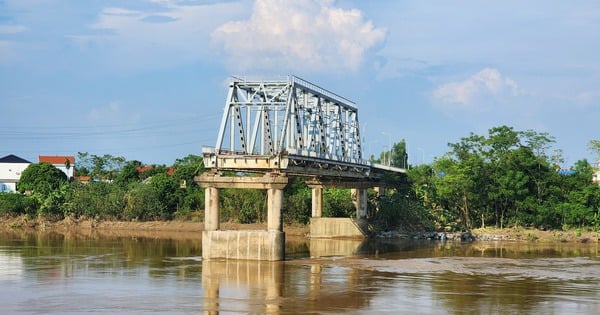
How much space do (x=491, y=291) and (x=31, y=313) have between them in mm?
27097

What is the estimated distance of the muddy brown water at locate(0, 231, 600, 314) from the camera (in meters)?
44.7

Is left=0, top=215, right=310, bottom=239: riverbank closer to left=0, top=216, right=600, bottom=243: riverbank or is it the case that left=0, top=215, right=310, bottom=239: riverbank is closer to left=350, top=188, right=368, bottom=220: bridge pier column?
left=0, top=216, right=600, bottom=243: riverbank

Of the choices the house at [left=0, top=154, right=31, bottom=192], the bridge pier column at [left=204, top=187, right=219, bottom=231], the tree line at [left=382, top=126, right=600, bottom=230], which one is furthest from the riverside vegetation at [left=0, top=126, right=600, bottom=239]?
the house at [left=0, top=154, right=31, bottom=192]

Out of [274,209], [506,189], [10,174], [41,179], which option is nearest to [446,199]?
[506,189]

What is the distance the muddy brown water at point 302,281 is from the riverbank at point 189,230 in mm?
15681

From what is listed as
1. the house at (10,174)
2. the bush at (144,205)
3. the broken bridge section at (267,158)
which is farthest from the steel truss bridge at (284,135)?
the house at (10,174)

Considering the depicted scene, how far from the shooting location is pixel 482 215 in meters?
111

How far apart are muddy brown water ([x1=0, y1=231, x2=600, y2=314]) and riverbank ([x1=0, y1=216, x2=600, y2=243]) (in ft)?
51.4

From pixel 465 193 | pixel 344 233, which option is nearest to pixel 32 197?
pixel 344 233

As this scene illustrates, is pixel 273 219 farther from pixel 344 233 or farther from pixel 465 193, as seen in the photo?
pixel 465 193

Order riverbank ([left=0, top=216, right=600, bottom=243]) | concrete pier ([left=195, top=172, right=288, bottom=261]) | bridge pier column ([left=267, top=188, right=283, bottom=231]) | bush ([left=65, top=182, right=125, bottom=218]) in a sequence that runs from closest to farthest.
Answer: concrete pier ([left=195, top=172, right=288, bottom=261]) < bridge pier column ([left=267, top=188, right=283, bottom=231]) < riverbank ([left=0, top=216, right=600, bottom=243]) < bush ([left=65, top=182, right=125, bottom=218])

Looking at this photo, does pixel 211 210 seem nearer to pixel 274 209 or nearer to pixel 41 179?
pixel 274 209

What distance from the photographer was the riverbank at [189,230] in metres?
103

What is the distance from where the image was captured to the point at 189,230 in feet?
387
